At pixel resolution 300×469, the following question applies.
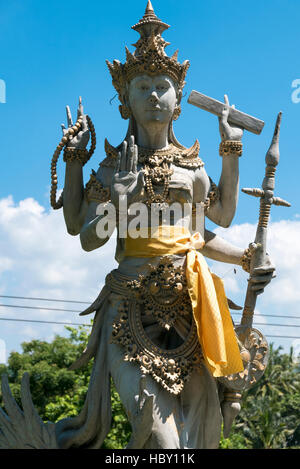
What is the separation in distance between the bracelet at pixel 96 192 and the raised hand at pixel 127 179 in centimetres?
50

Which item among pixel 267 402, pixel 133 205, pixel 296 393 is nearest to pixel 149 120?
pixel 133 205

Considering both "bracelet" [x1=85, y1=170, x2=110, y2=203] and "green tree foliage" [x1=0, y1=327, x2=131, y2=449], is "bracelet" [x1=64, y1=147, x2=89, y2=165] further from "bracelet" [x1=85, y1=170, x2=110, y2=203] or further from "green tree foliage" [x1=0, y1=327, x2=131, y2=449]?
"green tree foliage" [x1=0, y1=327, x2=131, y2=449]

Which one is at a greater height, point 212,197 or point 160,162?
point 160,162

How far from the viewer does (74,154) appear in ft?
22.0

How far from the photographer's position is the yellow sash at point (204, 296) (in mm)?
6137

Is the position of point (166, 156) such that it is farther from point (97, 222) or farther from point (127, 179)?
point (97, 222)

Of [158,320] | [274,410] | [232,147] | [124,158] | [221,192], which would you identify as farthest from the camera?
[274,410]

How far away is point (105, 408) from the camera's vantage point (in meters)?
6.39

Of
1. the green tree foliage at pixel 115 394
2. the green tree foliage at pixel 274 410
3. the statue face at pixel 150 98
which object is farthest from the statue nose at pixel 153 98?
the green tree foliage at pixel 274 410

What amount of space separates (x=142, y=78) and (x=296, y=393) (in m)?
30.5

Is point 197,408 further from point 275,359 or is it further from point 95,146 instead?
point 275,359

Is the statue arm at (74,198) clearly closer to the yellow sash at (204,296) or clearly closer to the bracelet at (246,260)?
the yellow sash at (204,296)

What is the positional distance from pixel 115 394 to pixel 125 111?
32.9 feet

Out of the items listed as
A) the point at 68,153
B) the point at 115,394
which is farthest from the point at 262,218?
the point at 115,394
